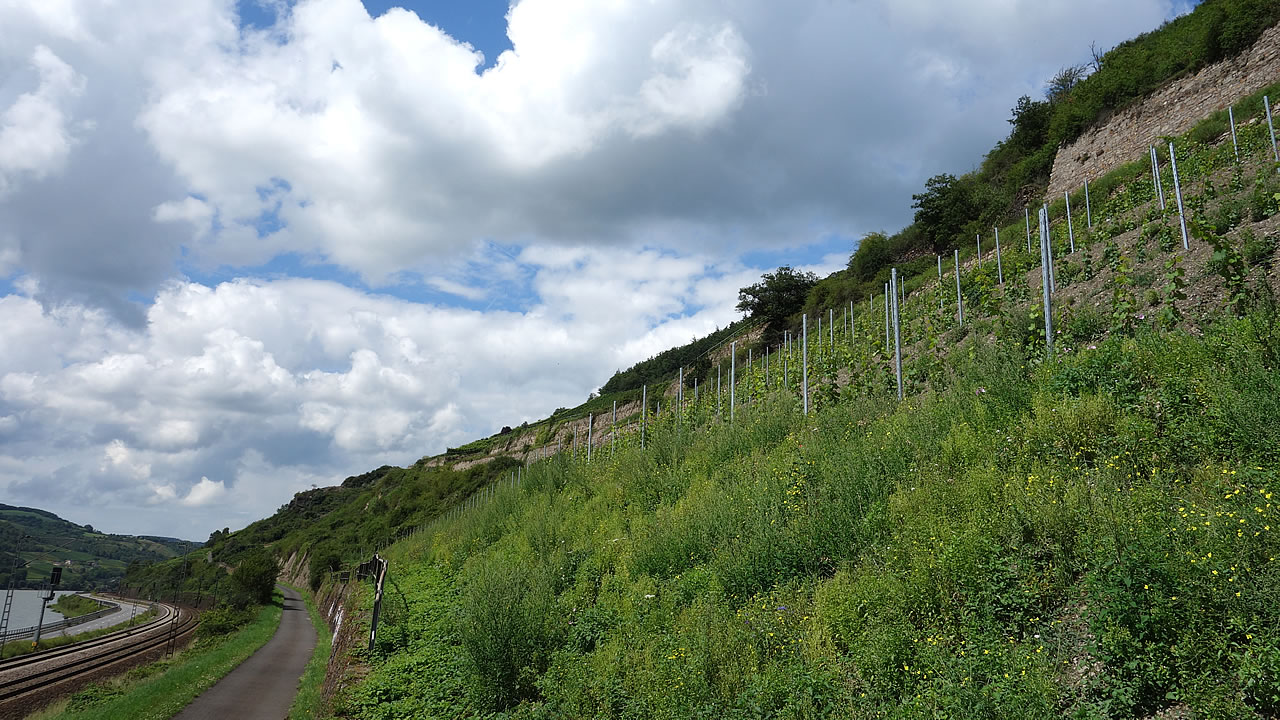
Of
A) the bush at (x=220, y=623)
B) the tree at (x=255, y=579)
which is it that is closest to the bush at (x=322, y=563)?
the tree at (x=255, y=579)

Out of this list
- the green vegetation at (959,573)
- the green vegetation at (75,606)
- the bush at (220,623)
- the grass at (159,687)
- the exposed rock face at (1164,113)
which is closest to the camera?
the green vegetation at (959,573)

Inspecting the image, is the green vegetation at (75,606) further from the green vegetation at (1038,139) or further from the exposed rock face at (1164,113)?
the exposed rock face at (1164,113)

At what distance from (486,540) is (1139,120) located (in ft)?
96.8

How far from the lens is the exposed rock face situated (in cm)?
2069

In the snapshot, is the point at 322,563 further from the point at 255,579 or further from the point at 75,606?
the point at 75,606

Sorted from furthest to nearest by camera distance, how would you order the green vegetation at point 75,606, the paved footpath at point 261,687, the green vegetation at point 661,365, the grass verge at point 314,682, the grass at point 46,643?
the green vegetation at point 75,606 < the green vegetation at point 661,365 < the grass at point 46,643 < the paved footpath at point 261,687 < the grass verge at point 314,682

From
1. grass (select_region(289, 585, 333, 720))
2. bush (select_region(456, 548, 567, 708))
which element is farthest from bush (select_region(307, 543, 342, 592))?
bush (select_region(456, 548, 567, 708))

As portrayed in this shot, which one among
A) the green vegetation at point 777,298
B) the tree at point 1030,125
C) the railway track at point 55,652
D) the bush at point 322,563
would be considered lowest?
the railway track at point 55,652

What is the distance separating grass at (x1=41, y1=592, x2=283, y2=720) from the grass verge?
3398mm

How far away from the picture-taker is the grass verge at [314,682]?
15247mm

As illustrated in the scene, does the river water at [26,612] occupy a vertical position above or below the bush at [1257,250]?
below

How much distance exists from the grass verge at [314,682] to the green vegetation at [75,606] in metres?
67.0

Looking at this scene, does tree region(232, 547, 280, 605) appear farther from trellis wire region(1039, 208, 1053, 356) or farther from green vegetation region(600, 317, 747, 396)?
trellis wire region(1039, 208, 1053, 356)

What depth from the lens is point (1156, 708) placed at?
146 inches
